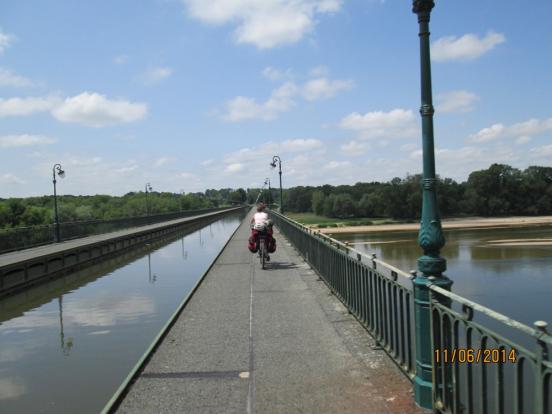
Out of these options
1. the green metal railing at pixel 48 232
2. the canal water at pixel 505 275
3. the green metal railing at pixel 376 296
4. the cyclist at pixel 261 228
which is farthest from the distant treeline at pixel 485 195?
the green metal railing at pixel 376 296

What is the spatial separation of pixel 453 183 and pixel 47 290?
12466 cm

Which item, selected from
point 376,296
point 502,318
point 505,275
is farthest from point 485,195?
point 502,318

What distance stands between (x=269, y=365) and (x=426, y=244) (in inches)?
92.0

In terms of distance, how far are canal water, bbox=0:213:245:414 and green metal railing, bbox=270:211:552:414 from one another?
349cm

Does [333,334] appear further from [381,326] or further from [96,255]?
[96,255]

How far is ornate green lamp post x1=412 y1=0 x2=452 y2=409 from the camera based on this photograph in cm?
428

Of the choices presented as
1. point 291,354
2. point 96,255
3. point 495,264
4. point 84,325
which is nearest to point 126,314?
point 84,325

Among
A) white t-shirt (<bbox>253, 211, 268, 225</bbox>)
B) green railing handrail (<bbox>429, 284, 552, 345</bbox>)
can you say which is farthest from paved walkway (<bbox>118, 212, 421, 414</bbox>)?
white t-shirt (<bbox>253, 211, 268, 225</bbox>)

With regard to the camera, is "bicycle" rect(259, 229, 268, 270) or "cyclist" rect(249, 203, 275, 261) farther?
"cyclist" rect(249, 203, 275, 261)

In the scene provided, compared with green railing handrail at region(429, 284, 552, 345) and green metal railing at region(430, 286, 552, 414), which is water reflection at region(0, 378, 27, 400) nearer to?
green metal railing at region(430, 286, 552, 414)

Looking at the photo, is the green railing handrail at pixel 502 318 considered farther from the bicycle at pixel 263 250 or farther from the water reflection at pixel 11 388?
the bicycle at pixel 263 250

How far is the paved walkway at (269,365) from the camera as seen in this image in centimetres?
456
